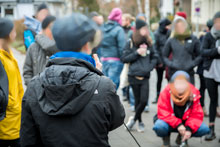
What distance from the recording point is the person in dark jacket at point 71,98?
1836 mm

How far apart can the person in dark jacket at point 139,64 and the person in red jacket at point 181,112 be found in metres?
0.88

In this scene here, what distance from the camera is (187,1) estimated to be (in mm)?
42375

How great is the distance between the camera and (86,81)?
1869mm

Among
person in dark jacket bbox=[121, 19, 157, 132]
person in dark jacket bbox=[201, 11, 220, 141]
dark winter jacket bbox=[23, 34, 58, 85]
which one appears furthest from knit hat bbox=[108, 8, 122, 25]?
dark winter jacket bbox=[23, 34, 58, 85]

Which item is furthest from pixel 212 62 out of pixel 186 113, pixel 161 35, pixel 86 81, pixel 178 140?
pixel 86 81

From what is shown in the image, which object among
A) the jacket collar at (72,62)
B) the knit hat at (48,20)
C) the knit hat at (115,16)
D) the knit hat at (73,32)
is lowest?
the knit hat at (115,16)

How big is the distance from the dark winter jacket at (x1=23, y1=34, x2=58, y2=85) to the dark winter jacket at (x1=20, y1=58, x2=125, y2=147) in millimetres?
2160

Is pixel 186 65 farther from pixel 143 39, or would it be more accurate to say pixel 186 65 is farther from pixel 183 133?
pixel 183 133

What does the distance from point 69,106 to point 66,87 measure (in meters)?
0.10

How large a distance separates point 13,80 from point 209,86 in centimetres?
333

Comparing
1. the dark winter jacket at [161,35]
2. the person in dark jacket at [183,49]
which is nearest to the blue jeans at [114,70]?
the dark winter jacket at [161,35]

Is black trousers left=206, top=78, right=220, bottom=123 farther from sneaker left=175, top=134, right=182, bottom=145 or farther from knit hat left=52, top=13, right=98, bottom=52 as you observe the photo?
knit hat left=52, top=13, right=98, bottom=52

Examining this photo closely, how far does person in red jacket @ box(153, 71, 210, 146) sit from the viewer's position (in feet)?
15.9

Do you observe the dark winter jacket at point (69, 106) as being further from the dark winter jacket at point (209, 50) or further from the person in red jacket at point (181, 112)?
the dark winter jacket at point (209, 50)
